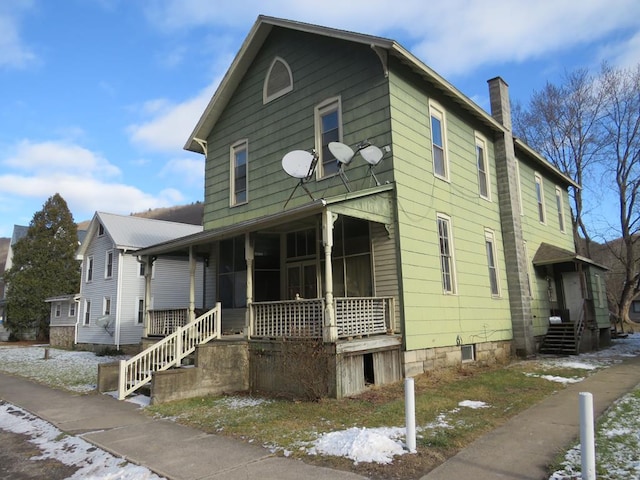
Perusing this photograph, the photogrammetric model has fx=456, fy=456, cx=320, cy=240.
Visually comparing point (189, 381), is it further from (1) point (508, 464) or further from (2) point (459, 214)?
(2) point (459, 214)

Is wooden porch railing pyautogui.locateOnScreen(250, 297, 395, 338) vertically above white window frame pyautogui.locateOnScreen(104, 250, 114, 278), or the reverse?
white window frame pyautogui.locateOnScreen(104, 250, 114, 278)

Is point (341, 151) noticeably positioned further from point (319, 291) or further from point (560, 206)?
point (560, 206)

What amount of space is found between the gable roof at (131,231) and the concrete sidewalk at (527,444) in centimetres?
2146

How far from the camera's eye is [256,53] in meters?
15.3

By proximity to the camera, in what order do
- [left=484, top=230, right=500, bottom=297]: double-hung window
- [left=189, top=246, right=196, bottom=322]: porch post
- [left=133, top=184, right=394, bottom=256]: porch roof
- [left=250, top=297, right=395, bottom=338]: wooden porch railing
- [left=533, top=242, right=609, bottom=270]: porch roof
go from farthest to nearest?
1. [left=533, top=242, right=609, bottom=270]: porch roof
2. [left=484, top=230, right=500, bottom=297]: double-hung window
3. [left=189, top=246, right=196, bottom=322]: porch post
4. [left=250, top=297, right=395, bottom=338]: wooden porch railing
5. [left=133, top=184, right=394, bottom=256]: porch roof

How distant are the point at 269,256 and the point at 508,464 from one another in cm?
953

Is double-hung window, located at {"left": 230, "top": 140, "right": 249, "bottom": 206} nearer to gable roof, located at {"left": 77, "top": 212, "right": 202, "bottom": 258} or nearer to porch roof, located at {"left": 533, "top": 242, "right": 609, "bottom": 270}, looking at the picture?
gable roof, located at {"left": 77, "top": 212, "right": 202, "bottom": 258}

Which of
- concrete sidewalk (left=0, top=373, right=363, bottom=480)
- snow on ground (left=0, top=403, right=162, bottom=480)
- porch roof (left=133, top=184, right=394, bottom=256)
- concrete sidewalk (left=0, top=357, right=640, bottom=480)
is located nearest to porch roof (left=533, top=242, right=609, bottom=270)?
concrete sidewalk (left=0, top=357, right=640, bottom=480)

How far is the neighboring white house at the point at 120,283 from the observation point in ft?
78.7

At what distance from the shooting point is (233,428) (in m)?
7.28

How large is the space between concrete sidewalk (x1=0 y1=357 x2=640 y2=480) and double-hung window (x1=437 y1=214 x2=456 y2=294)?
154 inches

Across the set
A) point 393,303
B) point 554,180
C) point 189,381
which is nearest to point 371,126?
point 393,303

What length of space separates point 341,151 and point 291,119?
10.4ft

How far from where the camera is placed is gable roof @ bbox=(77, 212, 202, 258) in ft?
81.2
